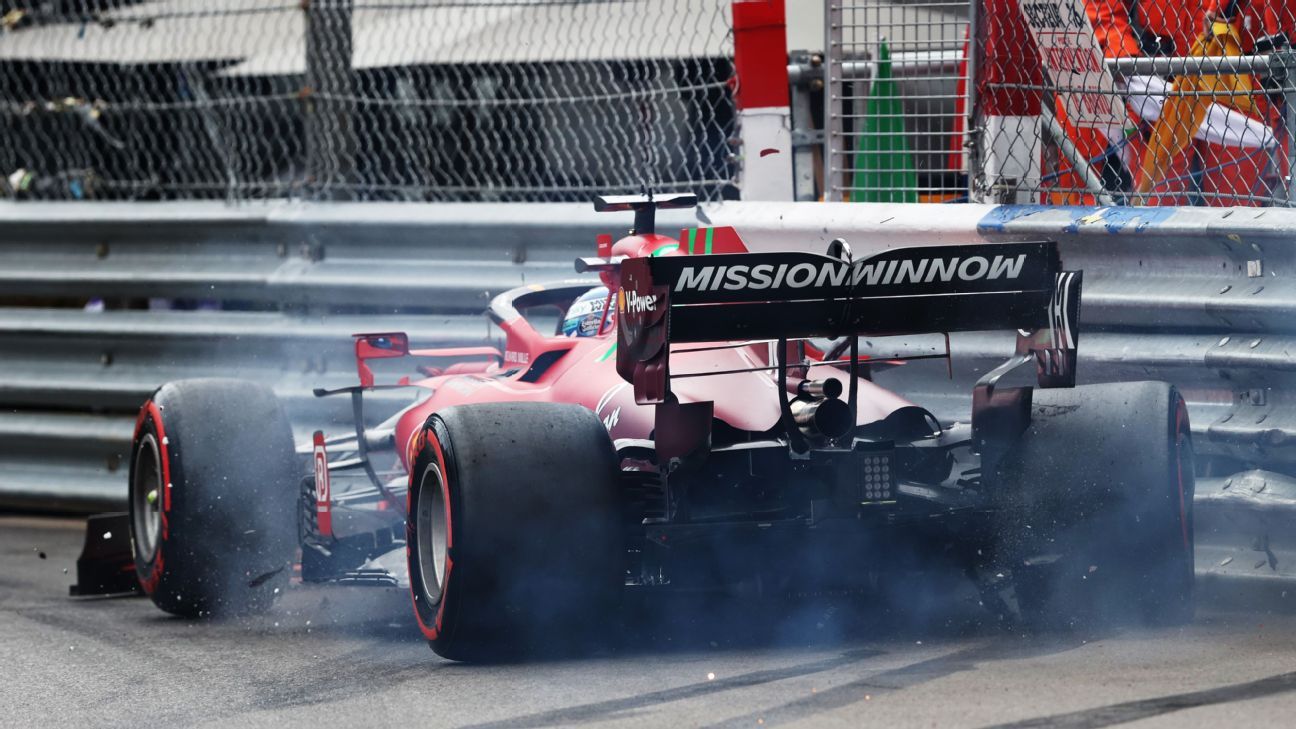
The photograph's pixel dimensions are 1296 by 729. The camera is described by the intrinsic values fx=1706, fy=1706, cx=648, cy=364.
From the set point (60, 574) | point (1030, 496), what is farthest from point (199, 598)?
point (1030, 496)

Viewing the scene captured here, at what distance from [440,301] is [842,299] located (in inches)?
122

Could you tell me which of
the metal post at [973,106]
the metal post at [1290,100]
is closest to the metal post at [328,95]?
the metal post at [973,106]

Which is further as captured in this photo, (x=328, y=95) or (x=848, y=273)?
(x=328, y=95)

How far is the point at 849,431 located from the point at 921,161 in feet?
9.16

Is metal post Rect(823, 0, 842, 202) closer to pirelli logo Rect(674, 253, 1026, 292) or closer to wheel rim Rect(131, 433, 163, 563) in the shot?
pirelli logo Rect(674, 253, 1026, 292)

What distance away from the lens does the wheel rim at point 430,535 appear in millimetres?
4824

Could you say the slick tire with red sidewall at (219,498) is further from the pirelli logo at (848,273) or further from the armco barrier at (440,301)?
the pirelli logo at (848,273)

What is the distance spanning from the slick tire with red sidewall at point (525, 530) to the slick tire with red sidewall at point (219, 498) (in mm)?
1580

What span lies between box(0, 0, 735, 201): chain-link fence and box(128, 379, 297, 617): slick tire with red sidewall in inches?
55.7

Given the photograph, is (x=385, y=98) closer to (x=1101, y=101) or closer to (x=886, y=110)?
(x=886, y=110)

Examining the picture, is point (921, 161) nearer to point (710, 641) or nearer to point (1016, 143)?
point (1016, 143)

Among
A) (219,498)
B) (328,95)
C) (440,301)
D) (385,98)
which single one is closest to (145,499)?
(219,498)

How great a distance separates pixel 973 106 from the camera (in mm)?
5898

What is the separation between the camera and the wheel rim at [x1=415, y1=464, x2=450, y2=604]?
4824 millimetres
